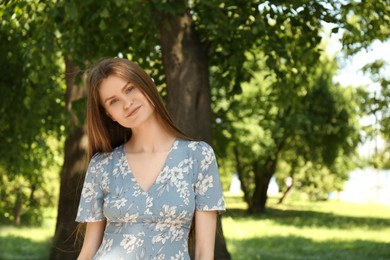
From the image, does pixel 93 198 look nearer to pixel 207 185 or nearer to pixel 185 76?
pixel 207 185

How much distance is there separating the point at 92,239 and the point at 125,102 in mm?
602

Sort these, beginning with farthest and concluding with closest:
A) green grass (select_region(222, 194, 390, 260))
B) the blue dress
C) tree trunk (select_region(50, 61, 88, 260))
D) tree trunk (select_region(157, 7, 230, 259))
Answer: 1. green grass (select_region(222, 194, 390, 260))
2. tree trunk (select_region(50, 61, 88, 260))
3. tree trunk (select_region(157, 7, 230, 259))
4. the blue dress

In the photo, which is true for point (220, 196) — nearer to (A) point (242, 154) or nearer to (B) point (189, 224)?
(B) point (189, 224)

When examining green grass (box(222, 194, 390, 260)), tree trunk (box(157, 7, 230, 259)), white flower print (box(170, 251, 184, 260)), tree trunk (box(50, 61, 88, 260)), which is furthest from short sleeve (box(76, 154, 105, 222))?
green grass (box(222, 194, 390, 260))

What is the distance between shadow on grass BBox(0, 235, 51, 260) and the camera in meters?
14.4

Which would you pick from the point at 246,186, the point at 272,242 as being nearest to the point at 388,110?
the point at 272,242

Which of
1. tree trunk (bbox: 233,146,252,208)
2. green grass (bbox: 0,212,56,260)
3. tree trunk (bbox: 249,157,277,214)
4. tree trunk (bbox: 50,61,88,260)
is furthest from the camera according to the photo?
tree trunk (bbox: 249,157,277,214)

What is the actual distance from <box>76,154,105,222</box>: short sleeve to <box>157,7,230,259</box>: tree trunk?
550 centimetres

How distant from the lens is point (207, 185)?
3324mm

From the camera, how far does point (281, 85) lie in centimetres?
1034

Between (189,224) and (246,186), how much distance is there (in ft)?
115

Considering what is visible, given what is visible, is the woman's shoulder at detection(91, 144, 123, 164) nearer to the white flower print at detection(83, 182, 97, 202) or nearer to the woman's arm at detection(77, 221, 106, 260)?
the white flower print at detection(83, 182, 97, 202)

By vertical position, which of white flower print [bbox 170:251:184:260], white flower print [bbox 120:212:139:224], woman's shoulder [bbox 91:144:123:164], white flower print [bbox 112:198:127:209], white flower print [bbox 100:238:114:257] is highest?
woman's shoulder [bbox 91:144:123:164]

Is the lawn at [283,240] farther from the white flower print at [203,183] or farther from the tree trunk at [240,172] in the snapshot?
the white flower print at [203,183]
